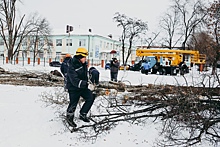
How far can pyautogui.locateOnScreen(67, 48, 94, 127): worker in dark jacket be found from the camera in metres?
5.34

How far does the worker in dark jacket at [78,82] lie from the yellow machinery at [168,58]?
63.4 ft

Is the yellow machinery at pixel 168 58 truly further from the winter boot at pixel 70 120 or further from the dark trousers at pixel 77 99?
the winter boot at pixel 70 120

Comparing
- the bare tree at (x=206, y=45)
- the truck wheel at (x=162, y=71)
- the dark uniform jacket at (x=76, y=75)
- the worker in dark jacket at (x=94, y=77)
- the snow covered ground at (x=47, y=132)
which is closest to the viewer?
the snow covered ground at (x=47, y=132)

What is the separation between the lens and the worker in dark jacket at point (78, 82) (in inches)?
210

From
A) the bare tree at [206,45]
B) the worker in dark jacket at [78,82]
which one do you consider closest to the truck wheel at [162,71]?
the bare tree at [206,45]

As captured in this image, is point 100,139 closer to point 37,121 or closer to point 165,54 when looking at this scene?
point 37,121

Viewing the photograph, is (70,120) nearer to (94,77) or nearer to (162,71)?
(94,77)

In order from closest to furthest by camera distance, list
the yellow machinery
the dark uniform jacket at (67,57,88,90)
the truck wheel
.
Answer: the dark uniform jacket at (67,57,88,90), the yellow machinery, the truck wheel

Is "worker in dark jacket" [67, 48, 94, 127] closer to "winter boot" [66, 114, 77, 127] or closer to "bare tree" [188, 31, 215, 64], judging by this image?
"winter boot" [66, 114, 77, 127]

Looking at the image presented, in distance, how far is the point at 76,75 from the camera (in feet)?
17.6

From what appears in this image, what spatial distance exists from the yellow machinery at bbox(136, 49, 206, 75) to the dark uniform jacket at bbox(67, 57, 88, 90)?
1932cm

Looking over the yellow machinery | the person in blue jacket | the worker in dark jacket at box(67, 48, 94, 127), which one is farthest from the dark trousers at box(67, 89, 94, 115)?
the yellow machinery

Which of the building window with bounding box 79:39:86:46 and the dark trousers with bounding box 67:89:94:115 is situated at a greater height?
the building window with bounding box 79:39:86:46

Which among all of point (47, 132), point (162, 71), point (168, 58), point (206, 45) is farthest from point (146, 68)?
point (47, 132)
